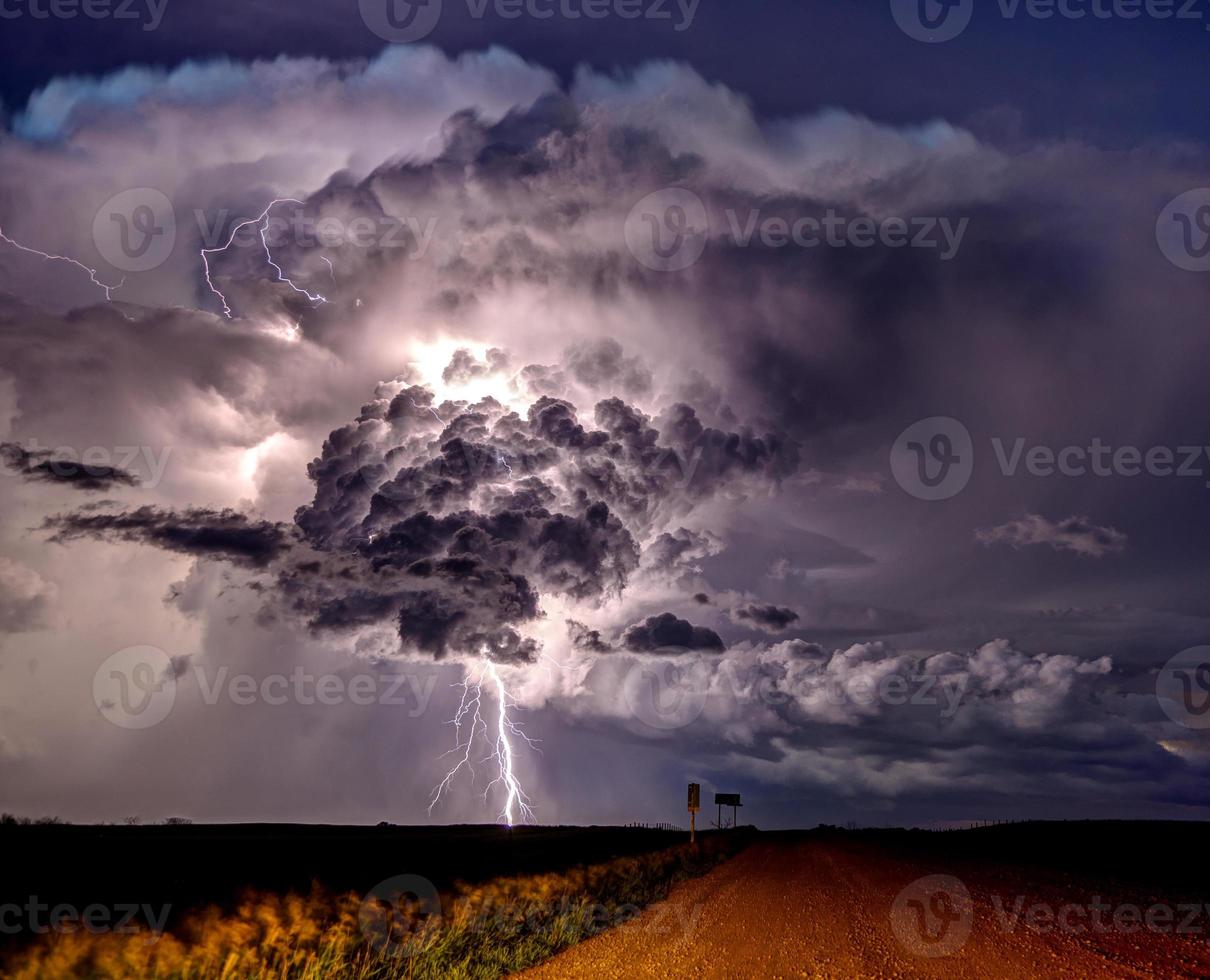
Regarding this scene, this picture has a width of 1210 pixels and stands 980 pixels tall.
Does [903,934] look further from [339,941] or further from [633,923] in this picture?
[339,941]

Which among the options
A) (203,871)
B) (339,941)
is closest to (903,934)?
(339,941)

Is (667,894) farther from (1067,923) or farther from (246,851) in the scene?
(246,851)

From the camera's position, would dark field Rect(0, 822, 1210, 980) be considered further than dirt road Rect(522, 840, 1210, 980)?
No

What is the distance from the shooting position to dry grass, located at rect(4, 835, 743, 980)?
27.7 ft

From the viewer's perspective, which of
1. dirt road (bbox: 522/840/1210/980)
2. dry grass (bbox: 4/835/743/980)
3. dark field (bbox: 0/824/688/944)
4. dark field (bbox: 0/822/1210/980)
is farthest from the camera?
dark field (bbox: 0/824/688/944)

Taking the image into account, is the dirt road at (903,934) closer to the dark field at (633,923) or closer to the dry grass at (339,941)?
the dark field at (633,923)

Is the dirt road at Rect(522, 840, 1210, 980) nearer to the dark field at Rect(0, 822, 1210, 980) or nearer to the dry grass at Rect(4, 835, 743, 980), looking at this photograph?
the dark field at Rect(0, 822, 1210, 980)

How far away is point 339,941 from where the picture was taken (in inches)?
406

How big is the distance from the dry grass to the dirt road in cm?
94

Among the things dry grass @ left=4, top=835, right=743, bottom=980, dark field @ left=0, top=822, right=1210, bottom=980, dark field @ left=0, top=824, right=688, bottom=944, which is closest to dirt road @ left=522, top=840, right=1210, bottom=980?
dark field @ left=0, top=822, right=1210, bottom=980

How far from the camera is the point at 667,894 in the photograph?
21.2 m

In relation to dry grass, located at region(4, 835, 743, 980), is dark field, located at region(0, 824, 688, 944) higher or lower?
lower

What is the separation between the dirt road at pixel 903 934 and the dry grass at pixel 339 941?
0.94m

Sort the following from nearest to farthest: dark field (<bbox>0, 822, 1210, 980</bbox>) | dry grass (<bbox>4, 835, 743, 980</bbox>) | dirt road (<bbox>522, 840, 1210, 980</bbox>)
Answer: dry grass (<bbox>4, 835, 743, 980</bbox>) → dark field (<bbox>0, 822, 1210, 980</bbox>) → dirt road (<bbox>522, 840, 1210, 980</bbox>)
